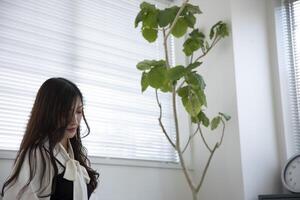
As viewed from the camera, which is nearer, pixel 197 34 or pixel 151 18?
pixel 151 18

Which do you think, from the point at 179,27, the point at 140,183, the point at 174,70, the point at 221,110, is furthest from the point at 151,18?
the point at 140,183

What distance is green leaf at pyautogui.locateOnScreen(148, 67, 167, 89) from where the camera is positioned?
106 inches

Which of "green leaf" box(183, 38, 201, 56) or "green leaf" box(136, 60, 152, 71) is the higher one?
"green leaf" box(183, 38, 201, 56)

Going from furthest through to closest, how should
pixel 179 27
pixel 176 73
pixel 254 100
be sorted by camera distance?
1. pixel 254 100
2. pixel 179 27
3. pixel 176 73

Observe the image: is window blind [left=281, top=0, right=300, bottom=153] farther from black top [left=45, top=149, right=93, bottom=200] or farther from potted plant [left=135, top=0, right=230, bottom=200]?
black top [left=45, top=149, right=93, bottom=200]

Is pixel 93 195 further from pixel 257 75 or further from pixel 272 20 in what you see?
pixel 272 20

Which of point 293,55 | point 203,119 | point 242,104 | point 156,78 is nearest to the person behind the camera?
point 156,78

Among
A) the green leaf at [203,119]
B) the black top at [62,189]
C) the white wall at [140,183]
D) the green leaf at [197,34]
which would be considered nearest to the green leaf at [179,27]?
the green leaf at [197,34]

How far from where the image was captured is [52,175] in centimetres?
192

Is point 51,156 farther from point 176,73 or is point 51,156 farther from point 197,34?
point 197,34

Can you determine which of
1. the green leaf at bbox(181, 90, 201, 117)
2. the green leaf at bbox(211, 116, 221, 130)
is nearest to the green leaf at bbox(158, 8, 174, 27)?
the green leaf at bbox(181, 90, 201, 117)

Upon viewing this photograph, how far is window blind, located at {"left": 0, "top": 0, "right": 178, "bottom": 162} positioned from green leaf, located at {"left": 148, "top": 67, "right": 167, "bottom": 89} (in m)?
0.38

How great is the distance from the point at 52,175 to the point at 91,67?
3.57ft

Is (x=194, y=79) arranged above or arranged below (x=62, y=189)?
above
